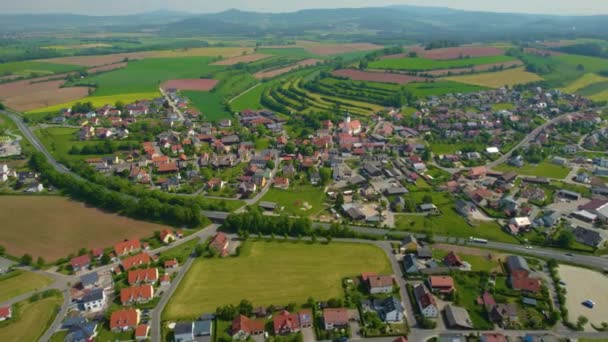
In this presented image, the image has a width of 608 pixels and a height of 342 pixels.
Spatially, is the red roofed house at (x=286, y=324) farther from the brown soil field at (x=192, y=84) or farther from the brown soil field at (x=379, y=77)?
the brown soil field at (x=192, y=84)

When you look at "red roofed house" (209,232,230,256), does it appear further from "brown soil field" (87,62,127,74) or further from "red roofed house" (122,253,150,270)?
"brown soil field" (87,62,127,74)

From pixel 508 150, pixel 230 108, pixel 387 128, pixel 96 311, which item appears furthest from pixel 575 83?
pixel 96 311

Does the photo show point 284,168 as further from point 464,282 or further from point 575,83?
point 575,83

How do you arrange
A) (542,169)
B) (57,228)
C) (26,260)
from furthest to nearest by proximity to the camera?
(542,169) → (57,228) → (26,260)

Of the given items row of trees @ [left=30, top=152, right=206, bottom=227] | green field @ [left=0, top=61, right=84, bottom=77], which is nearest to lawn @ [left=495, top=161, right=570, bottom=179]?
row of trees @ [left=30, top=152, right=206, bottom=227]

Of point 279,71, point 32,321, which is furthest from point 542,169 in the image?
point 279,71

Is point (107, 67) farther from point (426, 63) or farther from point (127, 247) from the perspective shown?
point (127, 247)
